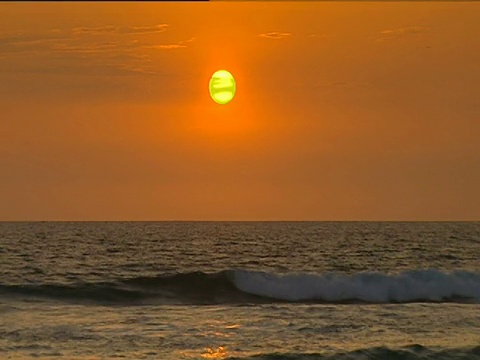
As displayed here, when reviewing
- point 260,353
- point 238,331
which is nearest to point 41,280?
point 238,331

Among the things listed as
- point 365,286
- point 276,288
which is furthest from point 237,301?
point 365,286

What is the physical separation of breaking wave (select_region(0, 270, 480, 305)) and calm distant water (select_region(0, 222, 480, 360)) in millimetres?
72

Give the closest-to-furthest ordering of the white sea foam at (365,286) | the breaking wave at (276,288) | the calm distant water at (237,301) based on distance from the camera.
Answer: the calm distant water at (237,301)
the breaking wave at (276,288)
the white sea foam at (365,286)

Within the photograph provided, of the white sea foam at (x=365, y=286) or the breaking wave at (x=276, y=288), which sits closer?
the breaking wave at (x=276, y=288)

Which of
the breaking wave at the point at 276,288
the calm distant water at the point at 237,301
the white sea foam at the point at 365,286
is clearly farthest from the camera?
the white sea foam at the point at 365,286

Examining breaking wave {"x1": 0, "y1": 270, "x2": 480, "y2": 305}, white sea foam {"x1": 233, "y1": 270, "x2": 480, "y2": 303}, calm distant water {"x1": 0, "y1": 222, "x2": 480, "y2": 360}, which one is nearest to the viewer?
calm distant water {"x1": 0, "y1": 222, "x2": 480, "y2": 360}

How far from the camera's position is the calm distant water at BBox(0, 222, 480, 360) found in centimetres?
2190

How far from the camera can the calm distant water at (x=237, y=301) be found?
21.9 meters

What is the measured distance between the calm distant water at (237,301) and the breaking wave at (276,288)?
0.24ft

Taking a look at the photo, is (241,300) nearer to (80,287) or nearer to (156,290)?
(156,290)

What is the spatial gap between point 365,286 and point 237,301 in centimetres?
670

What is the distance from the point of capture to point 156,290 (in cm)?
3728

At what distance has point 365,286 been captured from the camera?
39438 millimetres

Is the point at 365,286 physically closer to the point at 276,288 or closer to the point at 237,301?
the point at 276,288
